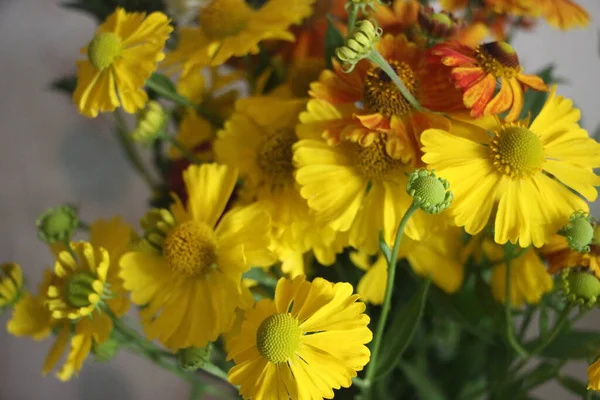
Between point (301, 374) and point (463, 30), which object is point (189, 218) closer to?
point (301, 374)

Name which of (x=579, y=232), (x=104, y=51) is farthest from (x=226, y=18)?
(x=579, y=232)

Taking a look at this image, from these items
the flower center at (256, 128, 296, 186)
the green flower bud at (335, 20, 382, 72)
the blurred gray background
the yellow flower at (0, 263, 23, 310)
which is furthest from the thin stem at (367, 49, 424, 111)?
the blurred gray background

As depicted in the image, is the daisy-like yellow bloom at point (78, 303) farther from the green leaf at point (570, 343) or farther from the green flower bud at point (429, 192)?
the green leaf at point (570, 343)

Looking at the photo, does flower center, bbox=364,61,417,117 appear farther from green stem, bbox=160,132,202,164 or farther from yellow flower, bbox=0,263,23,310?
yellow flower, bbox=0,263,23,310

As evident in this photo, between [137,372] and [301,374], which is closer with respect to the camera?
[301,374]

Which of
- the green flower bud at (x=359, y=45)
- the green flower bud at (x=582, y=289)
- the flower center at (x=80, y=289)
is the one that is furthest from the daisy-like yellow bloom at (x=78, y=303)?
the green flower bud at (x=582, y=289)

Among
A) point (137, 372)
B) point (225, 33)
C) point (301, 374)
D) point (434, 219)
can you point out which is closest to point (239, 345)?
point (301, 374)

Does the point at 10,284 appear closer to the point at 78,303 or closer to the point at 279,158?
the point at 78,303
